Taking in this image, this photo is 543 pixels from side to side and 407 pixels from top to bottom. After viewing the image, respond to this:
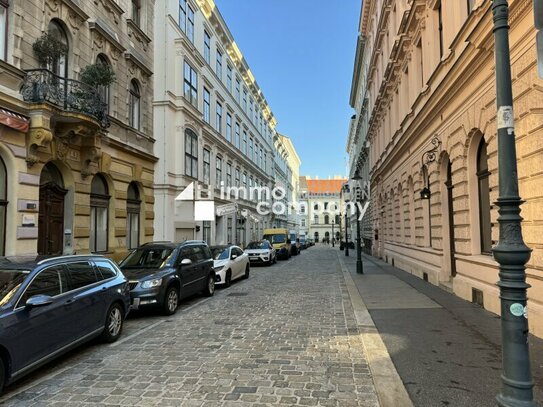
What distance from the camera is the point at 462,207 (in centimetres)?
1101

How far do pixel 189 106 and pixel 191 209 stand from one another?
5879mm

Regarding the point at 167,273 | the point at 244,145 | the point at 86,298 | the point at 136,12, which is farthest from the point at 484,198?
the point at 244,145

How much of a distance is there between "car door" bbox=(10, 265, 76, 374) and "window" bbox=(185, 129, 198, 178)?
59.7ft

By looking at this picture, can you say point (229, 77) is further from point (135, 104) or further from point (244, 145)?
point (135, 104)

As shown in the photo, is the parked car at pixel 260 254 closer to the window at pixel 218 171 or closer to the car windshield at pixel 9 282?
the window at pixel 218 171

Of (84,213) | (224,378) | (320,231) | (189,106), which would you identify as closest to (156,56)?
(189,106)

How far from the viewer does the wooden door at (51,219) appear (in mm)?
13141

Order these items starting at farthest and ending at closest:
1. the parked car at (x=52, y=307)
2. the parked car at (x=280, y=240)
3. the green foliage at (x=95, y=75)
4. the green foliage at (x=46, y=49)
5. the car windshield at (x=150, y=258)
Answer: the parked car at (x=280, y=240), the green foliage at (x=95, y=75), the green foliage at (x=46, y=49), the car windshield at (x=150, y=258), the parked car at (x=52, y=307)

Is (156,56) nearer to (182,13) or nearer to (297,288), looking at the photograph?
(182,13)

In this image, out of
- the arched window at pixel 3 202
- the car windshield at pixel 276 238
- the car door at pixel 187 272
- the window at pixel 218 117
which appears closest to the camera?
the car door at pixel 187 272

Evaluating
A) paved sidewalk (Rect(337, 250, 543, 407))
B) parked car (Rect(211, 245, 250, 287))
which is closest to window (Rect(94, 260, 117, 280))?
paved sidewalk (Rect(337, 250, 543, 407))

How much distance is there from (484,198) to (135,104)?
15540 millimetres

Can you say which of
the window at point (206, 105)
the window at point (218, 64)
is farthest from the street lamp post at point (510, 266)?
the window at point (218, 64)

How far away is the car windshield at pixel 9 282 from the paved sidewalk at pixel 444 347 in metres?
4.96
